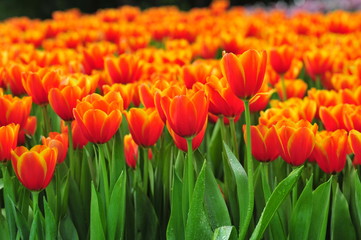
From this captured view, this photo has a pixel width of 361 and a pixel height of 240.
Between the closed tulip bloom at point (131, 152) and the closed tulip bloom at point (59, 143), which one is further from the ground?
the closed tulip bloom at point (59, 143)

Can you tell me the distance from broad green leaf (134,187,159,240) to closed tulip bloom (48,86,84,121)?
33cm

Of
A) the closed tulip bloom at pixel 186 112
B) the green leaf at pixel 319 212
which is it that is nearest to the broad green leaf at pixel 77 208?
the closed tulip bloom at pixel 186 112

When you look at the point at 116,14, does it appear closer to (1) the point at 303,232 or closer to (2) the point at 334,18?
(2) the point at 334,18

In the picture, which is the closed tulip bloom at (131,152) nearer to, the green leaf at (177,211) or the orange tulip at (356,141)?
the green leaf at (177,211)

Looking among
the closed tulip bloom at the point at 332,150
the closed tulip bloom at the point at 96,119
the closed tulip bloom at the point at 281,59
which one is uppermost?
the closed tulip bloom at the point at 96,119

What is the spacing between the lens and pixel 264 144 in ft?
5.66

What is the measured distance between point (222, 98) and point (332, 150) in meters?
0.34

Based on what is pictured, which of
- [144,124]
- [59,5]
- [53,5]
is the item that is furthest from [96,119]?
[53,5]

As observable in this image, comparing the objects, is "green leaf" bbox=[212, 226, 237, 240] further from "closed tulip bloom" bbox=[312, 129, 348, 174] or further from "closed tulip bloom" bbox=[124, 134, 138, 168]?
"closed tulip bloom" bbox=[124, 134, 138, 168]

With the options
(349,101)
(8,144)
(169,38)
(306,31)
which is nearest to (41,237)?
(8,144)

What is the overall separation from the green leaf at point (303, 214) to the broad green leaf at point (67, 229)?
0.60 metres

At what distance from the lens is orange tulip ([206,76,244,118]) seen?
66.8 inches

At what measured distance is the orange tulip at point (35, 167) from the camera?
1.62 metres

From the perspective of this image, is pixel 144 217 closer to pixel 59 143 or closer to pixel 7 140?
pixel 59 143
